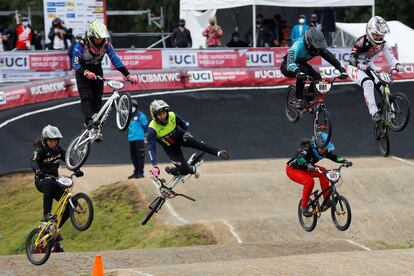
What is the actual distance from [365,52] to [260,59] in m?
11.5

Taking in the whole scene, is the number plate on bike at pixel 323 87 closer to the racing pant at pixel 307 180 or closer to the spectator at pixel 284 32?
the racing pant at pixel 307 180

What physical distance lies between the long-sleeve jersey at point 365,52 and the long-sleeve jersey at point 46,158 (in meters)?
6.20

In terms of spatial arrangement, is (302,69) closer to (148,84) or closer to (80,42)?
(80,42)

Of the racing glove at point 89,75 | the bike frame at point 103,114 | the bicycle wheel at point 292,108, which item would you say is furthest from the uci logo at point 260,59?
the racing glove at point 89,75

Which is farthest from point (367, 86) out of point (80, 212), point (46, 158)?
point (46, 158)

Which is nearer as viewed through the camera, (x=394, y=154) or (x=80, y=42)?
(x=80, y=42)

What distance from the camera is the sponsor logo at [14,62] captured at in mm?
29484

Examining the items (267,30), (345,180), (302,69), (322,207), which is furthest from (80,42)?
(267,30)

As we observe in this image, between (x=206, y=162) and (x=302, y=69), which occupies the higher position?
(x=302, y=69)

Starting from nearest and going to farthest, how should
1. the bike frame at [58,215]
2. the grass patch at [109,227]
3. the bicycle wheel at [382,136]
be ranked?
1. the bike frame at [58,215]
2. the bicycle wheel at [382,136]
3. the grass patch at [109,227]

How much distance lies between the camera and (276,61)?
32188mm

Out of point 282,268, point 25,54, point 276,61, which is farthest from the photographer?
point 276,61

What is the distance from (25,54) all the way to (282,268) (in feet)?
51.3

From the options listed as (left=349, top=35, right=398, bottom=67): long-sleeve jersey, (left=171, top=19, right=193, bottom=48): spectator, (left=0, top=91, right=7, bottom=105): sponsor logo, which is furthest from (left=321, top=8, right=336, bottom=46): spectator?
(left=349, top=35, right=398, bottom=67): long-sleeve jersey
